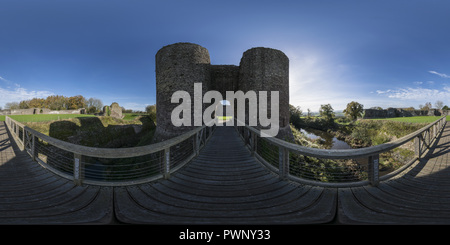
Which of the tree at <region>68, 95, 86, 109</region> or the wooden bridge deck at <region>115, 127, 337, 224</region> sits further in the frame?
the tree at <region>68, 95, 86, 109</region>

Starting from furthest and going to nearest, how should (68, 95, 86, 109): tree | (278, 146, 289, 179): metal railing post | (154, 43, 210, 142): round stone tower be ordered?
(68, 95, 86, 109): tree
(154, 43, 210, 142): round stone tower
(278, 146, 289, 179): metal railing post

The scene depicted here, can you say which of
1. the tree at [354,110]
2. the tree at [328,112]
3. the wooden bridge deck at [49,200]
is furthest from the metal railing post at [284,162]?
the tree at [354,110]

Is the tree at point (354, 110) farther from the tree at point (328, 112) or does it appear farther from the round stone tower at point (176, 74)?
the round stone tower at point (176, 74)

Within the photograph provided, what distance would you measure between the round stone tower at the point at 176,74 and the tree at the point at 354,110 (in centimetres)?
3835

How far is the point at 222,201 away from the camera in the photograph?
7.91 ft

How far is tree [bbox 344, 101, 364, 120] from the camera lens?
35.4 m

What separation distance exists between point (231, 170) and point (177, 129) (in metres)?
7.19

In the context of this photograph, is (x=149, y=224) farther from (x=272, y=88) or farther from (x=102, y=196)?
(x=272, y=88)

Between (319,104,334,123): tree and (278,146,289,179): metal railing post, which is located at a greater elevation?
(319,104,334,123): tree

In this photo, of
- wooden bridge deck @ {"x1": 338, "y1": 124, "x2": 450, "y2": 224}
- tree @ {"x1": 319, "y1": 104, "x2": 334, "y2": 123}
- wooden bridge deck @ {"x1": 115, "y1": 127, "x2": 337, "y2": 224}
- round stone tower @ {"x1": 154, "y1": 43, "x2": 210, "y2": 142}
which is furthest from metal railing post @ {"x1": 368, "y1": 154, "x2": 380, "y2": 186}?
tree @ {"x1": 319, "y1": 104, "x2": 334, "y2": 123}

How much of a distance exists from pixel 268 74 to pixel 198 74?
4425 mm

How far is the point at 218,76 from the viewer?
1272cm

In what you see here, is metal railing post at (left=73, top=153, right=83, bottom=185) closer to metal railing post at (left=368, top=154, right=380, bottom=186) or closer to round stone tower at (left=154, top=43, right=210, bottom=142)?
metal railing post at (left=368, top=154, right=380, bottom=186)

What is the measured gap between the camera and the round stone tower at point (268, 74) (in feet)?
34.9
